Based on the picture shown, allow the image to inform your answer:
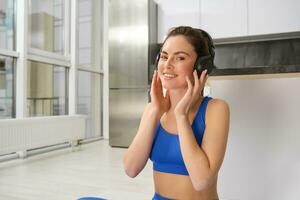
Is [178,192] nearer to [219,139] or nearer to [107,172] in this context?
[219,139]

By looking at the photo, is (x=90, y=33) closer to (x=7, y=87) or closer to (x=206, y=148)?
(x=7, y=87)

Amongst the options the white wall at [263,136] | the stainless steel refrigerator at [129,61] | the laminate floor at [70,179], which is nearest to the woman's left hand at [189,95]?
the white wall at [263,136]

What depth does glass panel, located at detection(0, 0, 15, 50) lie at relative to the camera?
361 cm

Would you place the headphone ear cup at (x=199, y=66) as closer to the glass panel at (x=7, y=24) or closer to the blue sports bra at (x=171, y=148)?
the blue sports bra at (x=171, y=148)

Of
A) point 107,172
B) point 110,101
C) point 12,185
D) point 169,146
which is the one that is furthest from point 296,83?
point 110,101

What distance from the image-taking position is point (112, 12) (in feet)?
14.5

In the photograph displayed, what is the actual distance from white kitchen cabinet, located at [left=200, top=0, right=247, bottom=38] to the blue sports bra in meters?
3.38

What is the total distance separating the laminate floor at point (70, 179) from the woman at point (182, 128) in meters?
1.42

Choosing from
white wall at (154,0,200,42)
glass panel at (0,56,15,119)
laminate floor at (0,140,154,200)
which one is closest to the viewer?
laminate floor at (0,140,154,200)

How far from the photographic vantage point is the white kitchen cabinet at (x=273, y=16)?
12.1ft

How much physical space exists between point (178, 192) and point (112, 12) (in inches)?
158

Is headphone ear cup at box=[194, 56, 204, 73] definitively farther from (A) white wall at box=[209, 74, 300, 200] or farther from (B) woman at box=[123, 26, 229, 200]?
(A) white wall at box=[209, 74, 300, 200]

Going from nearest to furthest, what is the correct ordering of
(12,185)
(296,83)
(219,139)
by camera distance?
(219,139) → (296,83) → (12,185)

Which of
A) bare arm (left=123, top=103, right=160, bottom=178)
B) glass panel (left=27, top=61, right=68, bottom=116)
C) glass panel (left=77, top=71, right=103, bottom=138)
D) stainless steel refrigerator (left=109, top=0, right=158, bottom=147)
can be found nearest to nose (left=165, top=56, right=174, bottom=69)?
bare arm (left=123, top=103, right=160, bottom=178)
